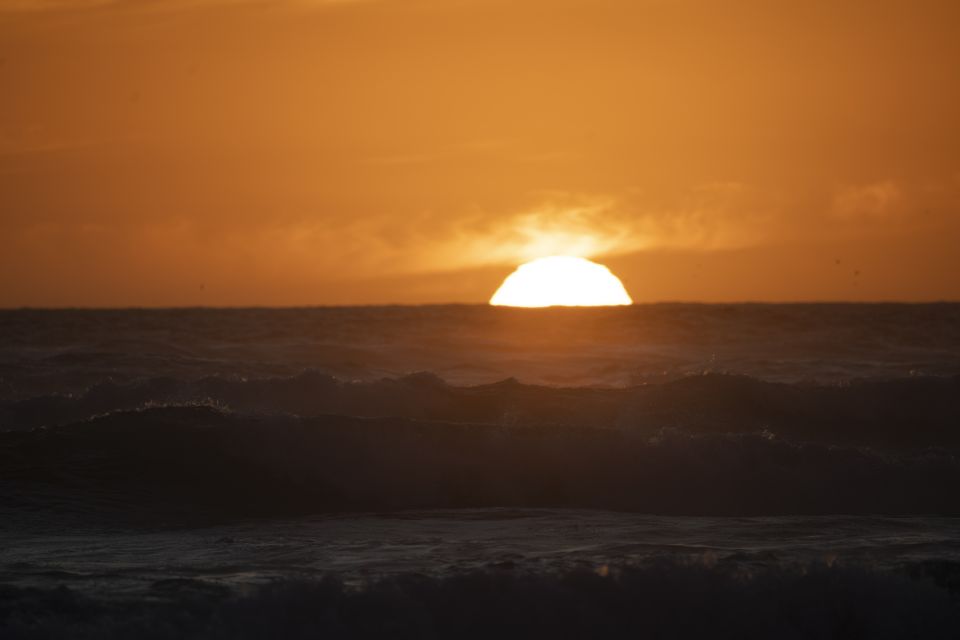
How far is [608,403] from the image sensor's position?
701 inches

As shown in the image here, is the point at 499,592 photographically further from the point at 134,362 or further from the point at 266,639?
the point at 134,362

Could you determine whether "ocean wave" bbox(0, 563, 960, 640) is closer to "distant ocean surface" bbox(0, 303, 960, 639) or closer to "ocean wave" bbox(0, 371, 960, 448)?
"distant ocean surface" bbox(0, 303, 960, 639)

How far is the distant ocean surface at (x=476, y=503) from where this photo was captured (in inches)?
306

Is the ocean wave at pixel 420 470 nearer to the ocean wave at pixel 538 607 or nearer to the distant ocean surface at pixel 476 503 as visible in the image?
the distant ocean surface at pixel 476 503

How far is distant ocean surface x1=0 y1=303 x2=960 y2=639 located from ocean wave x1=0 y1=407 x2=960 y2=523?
0.03 meters

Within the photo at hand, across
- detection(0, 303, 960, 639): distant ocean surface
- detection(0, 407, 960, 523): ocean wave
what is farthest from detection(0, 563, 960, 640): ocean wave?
detection(0, 407, 960, 523): ocean wave

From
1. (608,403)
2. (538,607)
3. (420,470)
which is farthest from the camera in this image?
(608,403)

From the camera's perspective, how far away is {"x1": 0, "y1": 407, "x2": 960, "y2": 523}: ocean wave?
11.9m

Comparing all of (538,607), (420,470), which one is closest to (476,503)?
(420,470)

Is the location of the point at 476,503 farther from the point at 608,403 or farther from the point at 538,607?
the point at 608,403

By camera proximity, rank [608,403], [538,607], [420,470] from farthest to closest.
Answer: [608,403]
[420,470]
[538,607]

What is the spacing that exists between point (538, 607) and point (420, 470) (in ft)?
17.0

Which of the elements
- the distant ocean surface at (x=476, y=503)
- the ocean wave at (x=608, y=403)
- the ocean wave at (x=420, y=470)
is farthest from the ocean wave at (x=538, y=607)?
the ocean wave at (x=608, y=403)

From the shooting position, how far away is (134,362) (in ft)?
80.3
